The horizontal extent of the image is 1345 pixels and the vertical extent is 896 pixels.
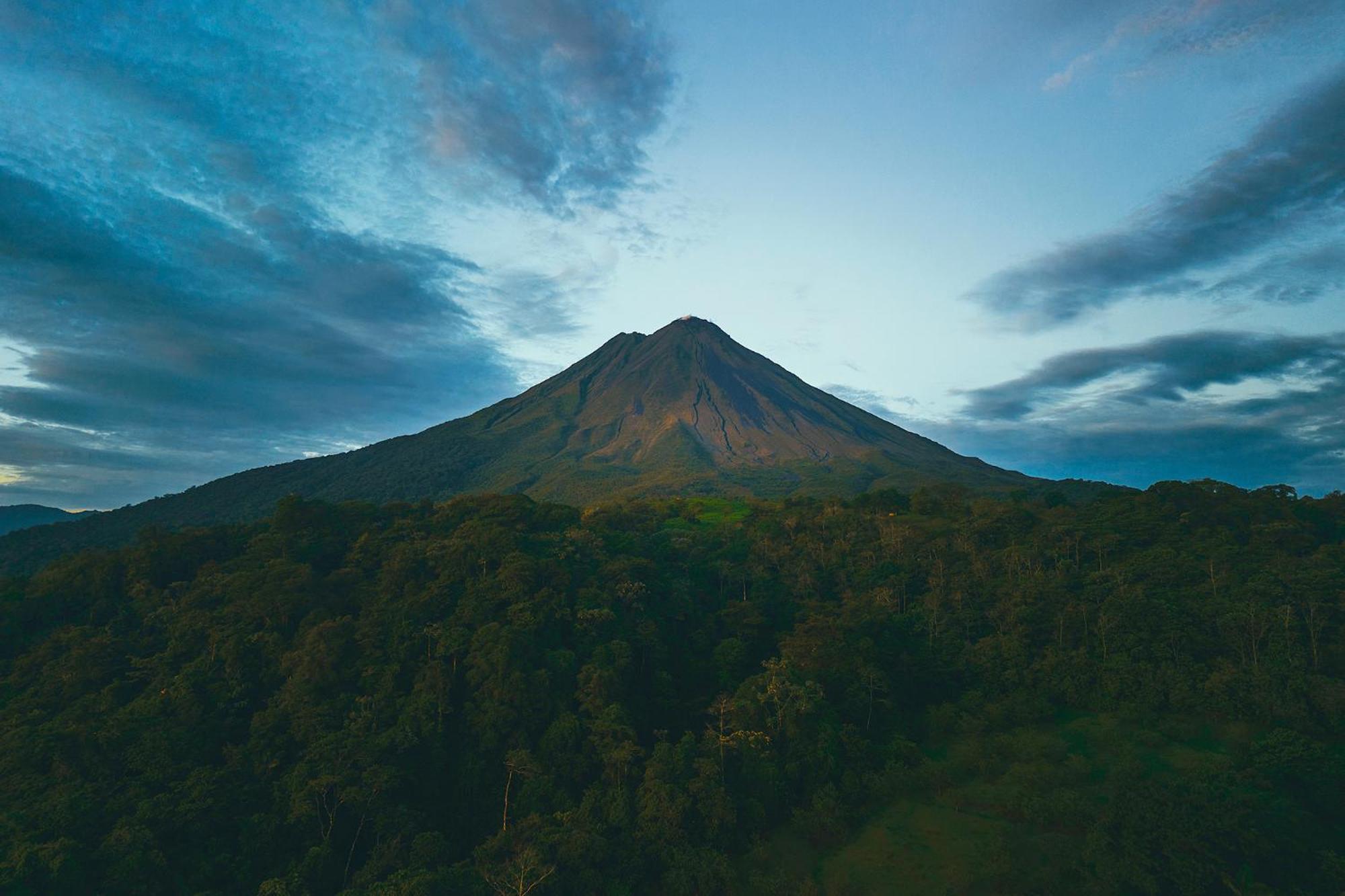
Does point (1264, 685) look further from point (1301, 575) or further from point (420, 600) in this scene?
point (420, 600)

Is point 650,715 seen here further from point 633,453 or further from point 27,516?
point 27,516

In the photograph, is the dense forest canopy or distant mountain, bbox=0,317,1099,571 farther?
distant mountain, bbox=0,317,1099,571

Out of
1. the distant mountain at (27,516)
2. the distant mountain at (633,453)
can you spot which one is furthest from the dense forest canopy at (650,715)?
the distant mountain at (27,516)

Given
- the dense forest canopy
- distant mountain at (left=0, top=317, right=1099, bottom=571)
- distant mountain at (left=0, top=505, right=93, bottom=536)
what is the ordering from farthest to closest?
distant mountain at (left=0, top=505, right=93, bottom=536), distant mountain at (left=0, top=317, right=1099, bottom=571), the dense forest canopy

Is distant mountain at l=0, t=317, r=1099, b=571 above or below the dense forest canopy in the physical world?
above

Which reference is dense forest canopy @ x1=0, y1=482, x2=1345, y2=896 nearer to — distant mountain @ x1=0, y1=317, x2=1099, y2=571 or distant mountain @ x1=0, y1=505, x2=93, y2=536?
distant mountain @ x1=0, y1=317, x2=1099, y2=571

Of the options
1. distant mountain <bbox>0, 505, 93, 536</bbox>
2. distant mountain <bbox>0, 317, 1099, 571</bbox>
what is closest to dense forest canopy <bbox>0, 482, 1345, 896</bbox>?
distant mountain <bbox>0, 317, 1099, 571</bbox>

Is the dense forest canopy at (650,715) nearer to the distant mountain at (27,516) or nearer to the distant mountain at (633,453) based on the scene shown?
the distant mountain at (633,453)

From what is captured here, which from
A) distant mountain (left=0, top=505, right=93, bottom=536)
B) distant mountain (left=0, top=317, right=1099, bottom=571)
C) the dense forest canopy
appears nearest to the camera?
the dense forest canopy
